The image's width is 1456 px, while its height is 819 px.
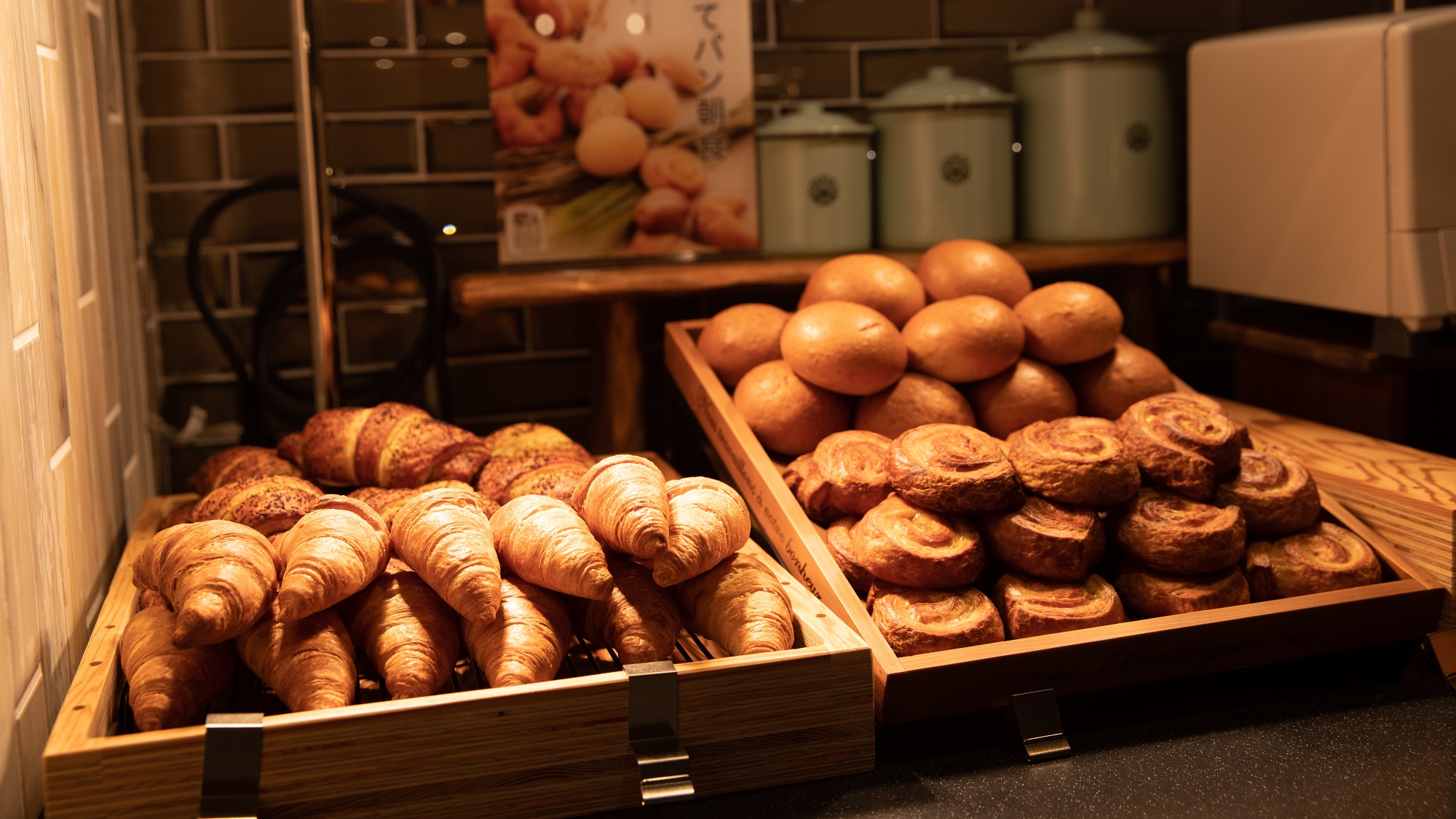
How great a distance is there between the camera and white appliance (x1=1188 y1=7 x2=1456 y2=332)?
4.83ft

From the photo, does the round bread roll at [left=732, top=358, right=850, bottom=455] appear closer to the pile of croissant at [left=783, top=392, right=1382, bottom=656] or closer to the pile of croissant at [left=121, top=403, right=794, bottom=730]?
the pile of croissant at [left=783, top=392, right=1382, bottom=656]

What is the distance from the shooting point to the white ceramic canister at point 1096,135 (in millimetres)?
1848

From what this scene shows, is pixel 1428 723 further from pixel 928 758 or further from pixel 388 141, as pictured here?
pixel 388 141

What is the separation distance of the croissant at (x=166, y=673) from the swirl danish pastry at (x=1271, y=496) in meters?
1.02

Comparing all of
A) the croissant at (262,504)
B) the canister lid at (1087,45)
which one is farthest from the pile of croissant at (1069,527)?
the canister lid at (1087,45)

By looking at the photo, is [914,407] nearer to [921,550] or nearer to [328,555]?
[921,550]

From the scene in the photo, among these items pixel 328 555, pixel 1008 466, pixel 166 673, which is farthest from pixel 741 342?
pixel 166 673

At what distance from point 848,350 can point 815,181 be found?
21.2 inches

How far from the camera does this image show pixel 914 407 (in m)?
1.41

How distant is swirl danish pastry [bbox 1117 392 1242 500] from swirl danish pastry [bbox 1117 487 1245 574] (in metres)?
0.02

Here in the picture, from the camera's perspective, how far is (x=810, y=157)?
185 centimetres

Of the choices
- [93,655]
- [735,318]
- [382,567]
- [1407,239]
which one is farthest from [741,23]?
[93,655]

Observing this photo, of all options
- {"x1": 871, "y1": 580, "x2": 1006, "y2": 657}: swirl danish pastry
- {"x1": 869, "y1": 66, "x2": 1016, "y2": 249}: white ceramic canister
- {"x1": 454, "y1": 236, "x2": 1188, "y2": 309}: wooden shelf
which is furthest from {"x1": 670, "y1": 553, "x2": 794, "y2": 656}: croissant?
{"x1": 869, "y1": 66, "x2": 1016, "y2": 249}: white ceramic canister

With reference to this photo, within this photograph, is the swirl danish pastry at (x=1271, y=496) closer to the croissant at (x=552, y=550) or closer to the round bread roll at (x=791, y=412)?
the round bread roll at (x=791, y=412)
